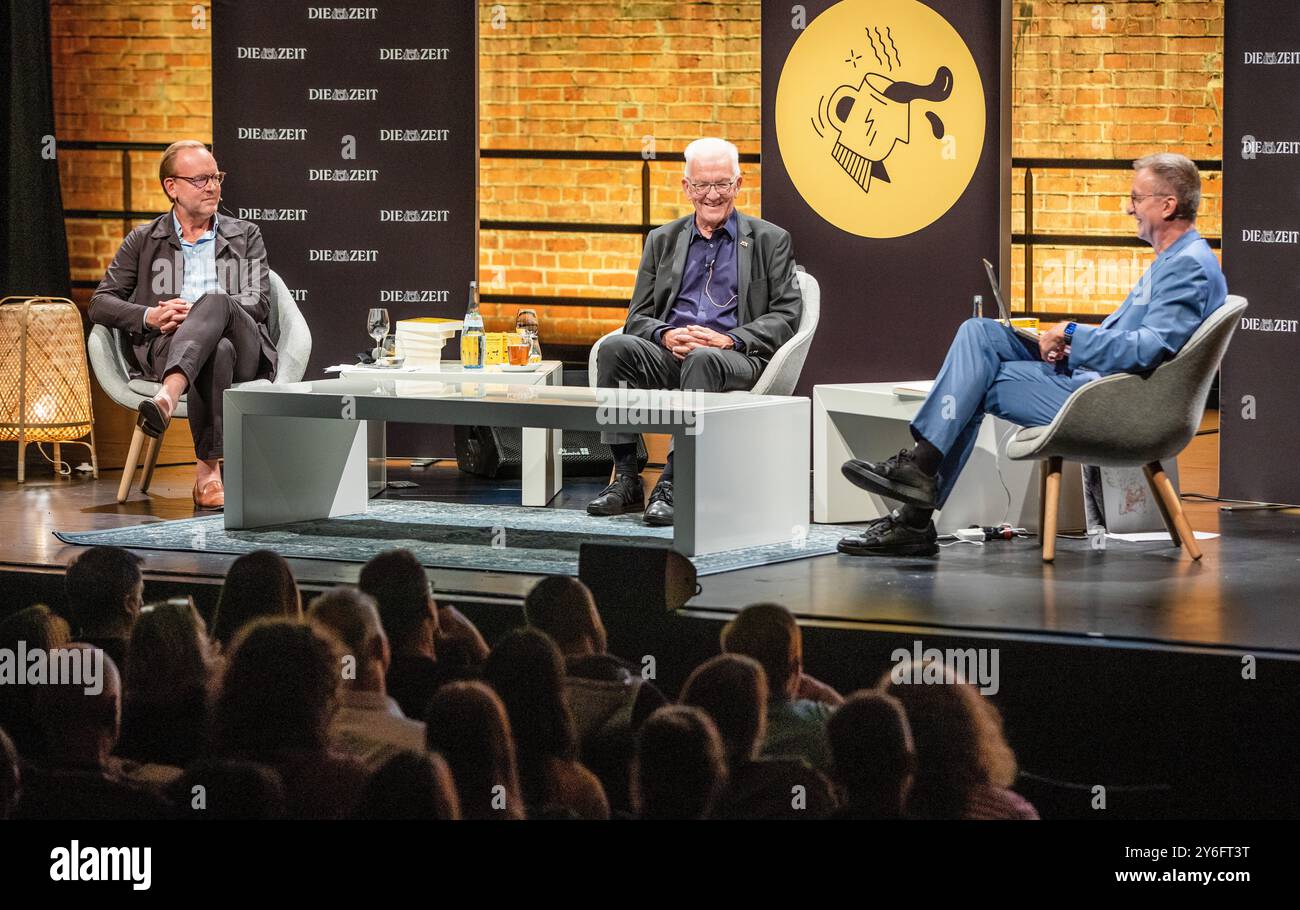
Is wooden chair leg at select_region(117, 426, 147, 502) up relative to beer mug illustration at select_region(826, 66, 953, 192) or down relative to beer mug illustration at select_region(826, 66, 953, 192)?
down

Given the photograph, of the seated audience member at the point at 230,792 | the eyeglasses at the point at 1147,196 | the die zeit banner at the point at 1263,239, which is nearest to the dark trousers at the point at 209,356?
the seated audience member at the point at 230,792

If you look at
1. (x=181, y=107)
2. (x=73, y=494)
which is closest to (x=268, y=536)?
(x=73, y=494)

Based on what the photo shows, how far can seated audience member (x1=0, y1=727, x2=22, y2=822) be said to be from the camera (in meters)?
3.73

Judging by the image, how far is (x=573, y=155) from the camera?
876 cm

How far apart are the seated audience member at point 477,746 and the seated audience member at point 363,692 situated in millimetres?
77

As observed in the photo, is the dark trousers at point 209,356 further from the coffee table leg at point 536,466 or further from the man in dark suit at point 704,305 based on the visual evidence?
the man in dark suit at point 704,305

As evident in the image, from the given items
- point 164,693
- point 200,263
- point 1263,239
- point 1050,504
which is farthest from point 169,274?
point 1263,239

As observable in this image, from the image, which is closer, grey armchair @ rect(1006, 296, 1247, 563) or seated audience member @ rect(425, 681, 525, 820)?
seated audience member @ rect(425, 681, 525, 820)

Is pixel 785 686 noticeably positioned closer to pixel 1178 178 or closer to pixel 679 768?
pixel 679 768

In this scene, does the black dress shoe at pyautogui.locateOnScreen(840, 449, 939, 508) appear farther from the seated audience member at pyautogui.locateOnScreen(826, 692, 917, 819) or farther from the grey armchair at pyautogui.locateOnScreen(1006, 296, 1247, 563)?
the seated audience member at pyautogui.locateOnScreen(826, 692, 917, 819)

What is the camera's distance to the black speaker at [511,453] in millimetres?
6004

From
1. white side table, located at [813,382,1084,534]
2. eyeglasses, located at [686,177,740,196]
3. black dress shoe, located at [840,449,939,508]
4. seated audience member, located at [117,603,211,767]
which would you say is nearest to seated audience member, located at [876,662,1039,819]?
black dress shoe, located at [840,449,939,508]

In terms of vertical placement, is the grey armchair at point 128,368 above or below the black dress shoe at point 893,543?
above

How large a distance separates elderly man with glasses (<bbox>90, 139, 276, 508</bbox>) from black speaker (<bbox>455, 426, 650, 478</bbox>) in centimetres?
87
